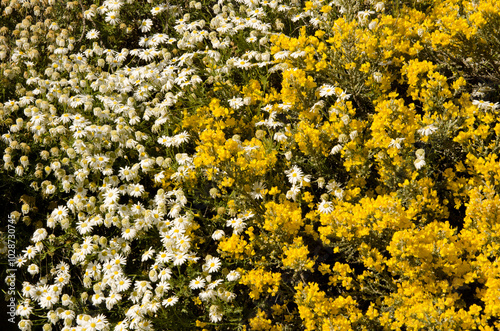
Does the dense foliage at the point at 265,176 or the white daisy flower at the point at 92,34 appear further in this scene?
the white daisy flower at the point at 92,34

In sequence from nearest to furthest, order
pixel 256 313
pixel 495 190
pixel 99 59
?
pixel 495 190, pixel 256 313, pixel 99 59

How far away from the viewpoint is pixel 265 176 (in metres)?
3.75

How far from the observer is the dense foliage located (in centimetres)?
305

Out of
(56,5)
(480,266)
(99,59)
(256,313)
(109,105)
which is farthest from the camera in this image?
(56,5)

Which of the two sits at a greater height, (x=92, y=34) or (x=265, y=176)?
(x=92, y=34)

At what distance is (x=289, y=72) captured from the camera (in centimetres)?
371

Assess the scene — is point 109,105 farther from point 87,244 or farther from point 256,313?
point 256,313

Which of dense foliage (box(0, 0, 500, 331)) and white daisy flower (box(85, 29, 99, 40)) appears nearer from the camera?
dense foliage (box(0, 0, 500, 331))

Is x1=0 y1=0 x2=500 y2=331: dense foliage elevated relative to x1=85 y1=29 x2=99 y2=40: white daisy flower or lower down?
lower down

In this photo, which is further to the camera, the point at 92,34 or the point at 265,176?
the point at 92,34

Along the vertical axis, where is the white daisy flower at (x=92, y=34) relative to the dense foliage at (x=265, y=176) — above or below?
above

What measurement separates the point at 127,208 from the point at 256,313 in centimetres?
131

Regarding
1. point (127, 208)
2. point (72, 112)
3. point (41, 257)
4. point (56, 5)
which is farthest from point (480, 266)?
point (56, 5)

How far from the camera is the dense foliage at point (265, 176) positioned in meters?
3.05
